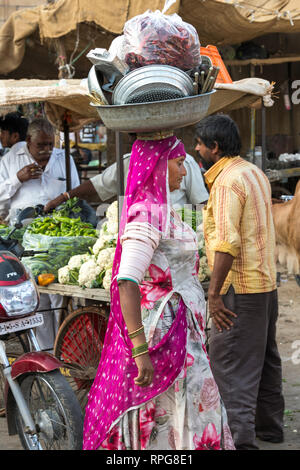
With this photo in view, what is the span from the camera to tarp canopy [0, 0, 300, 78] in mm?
6688

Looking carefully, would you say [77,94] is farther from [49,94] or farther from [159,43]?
[159,43]

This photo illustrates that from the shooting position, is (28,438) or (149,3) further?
(149,3)

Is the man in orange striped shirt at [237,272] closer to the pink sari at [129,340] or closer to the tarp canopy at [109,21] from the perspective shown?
the pink sari at [129,340]

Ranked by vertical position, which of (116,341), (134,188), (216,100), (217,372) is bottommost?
(217,372)

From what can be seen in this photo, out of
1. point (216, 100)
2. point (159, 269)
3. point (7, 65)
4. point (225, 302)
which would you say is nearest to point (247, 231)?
point (225, 302)

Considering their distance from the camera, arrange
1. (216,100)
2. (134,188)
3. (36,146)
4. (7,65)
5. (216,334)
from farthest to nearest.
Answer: (7,65) < (36,146) < (216,100) < (216,334) < (134,188)

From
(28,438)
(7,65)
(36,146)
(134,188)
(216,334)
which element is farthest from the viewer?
(7,65)

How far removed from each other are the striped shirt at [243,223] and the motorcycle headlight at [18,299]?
103 centimetres

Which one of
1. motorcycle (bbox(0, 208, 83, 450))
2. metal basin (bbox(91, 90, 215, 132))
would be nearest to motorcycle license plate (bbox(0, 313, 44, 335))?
motorcycle (bbox(0, 208, 83, 450))

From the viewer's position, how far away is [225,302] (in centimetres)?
378

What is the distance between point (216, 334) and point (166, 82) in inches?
63.2

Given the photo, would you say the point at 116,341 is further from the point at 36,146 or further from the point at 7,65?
the point at 7,65

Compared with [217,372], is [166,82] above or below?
above

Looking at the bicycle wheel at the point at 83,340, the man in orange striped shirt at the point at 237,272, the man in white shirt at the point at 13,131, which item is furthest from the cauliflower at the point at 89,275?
the man in white shirt at the point at 13,131
